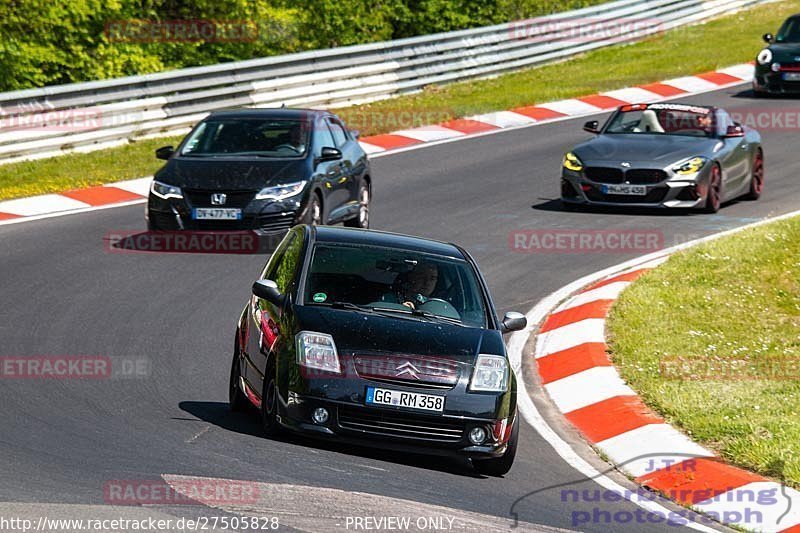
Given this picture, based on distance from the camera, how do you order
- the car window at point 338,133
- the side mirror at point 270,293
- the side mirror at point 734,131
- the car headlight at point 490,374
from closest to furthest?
1. the car headlight at point 490,374
2. the side mirror at point 270,293
3. the car window at point 338,133
4. the side mirror at point 734,131

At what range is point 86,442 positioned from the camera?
28.0 ft

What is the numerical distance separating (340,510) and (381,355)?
1.52 m

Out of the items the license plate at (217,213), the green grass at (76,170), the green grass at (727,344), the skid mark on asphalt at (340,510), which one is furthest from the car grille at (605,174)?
the skid mark on asphalt at (340,510)

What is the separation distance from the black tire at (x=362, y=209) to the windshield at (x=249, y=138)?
1.14 m

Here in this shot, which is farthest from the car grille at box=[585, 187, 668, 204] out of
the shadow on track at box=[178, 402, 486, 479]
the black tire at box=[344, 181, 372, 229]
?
the shadow on track at box=[178, 402, 486, 479]

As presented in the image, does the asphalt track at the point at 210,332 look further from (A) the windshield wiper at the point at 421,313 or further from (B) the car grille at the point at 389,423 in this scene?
(A) the windshield wiper at the point at 421,313

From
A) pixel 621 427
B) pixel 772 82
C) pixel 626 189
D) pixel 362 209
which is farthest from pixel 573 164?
pixel 772 82

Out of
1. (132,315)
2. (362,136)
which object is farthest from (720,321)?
(362,136)

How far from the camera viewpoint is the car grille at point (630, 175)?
60.0 feet

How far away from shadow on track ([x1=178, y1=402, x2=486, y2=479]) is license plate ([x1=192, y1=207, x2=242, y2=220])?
20.1 feet

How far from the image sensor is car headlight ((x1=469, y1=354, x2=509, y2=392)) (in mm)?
8797

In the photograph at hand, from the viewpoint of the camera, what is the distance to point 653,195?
1838cm

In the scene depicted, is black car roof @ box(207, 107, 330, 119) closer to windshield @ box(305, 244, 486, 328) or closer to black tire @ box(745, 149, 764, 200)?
black tire @ box(745, 149, 764, 200)

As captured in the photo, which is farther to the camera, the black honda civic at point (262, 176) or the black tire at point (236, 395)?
the black honda civic at point (262, 176)
